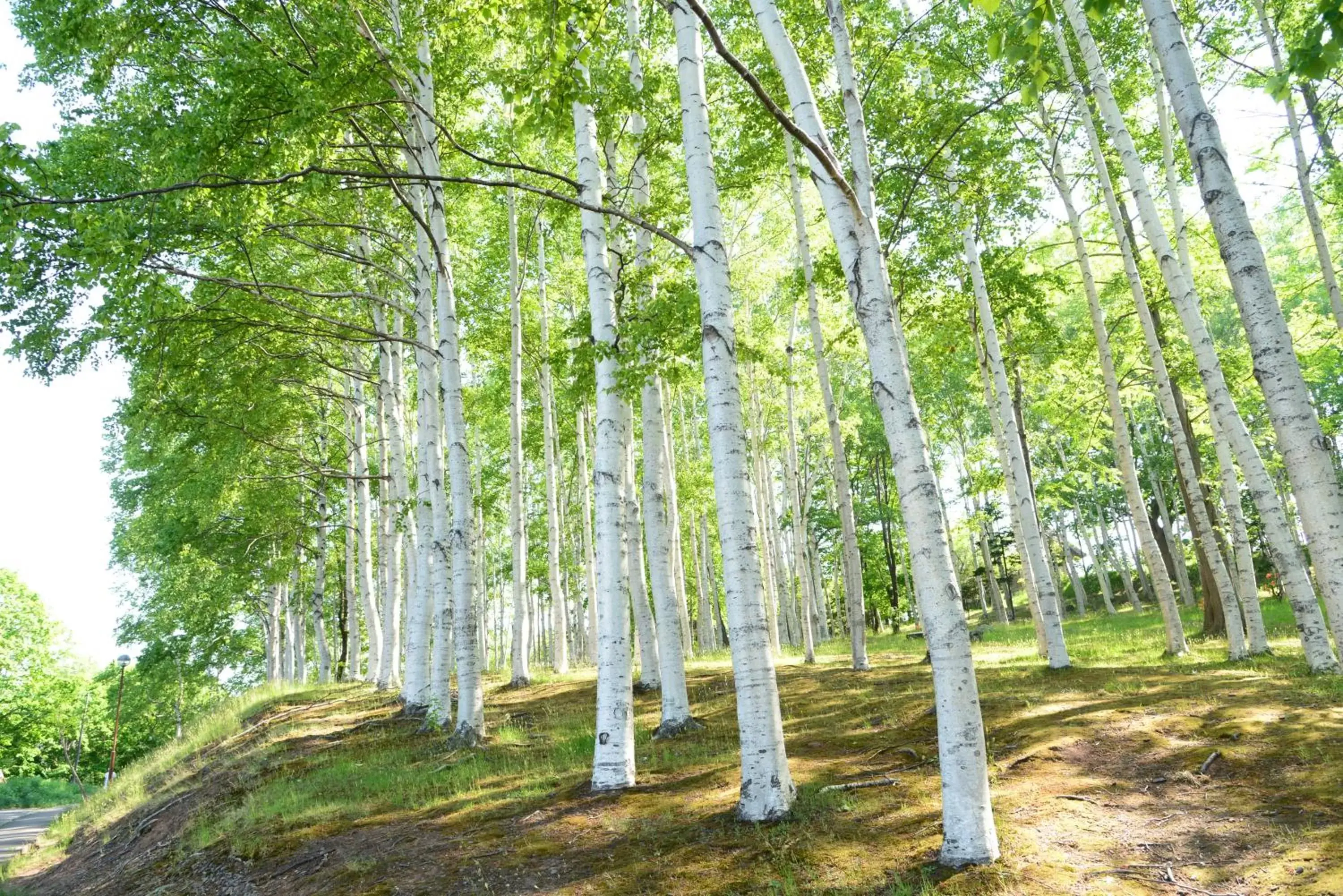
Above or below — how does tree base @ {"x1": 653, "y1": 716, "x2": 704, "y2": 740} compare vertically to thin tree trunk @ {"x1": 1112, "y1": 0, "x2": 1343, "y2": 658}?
below

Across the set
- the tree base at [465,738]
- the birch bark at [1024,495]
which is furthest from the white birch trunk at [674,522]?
the birch bark at [1024,495]

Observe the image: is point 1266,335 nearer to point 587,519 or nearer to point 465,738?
point 465,738

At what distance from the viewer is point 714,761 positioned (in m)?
6.53

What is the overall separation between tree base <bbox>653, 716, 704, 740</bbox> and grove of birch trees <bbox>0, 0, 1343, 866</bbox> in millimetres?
61

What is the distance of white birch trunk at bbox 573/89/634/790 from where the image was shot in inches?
236

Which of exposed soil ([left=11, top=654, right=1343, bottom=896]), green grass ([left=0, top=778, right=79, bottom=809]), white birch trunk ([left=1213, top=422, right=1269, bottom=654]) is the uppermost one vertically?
white birch trunk ([left=1213, top=422, right=1269, bottom=654])

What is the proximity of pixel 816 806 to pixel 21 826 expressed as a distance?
23973 millimetres

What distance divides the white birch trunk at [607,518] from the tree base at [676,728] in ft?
5.69

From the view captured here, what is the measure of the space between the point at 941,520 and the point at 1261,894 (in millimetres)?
2191

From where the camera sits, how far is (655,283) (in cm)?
1120

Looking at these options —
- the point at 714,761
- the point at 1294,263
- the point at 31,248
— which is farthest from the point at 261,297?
the point at 1294,263

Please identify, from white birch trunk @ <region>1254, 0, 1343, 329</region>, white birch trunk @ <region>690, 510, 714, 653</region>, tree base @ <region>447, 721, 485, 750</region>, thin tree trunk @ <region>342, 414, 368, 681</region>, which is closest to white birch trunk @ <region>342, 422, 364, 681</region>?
thin tree trunk @ <region>342, 414, 368, 681</region>

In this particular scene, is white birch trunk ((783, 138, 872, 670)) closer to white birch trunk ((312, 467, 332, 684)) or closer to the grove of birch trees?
the grove of birch trees

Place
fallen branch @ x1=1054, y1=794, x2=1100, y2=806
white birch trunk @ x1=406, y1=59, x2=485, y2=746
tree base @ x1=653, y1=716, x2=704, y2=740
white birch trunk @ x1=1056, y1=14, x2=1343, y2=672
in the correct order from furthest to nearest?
1. white birch trunk @ x1=406, y1=59, x2=485, y2=746
2. tree base @ x1=653, y1=716, x2=704, y2=740
3. white birch trunk @ x1=1056, y1=14, x2=1343, y2=672
4. fallen branch @ x1=1054, y1=794, x2=1100, y2=806
